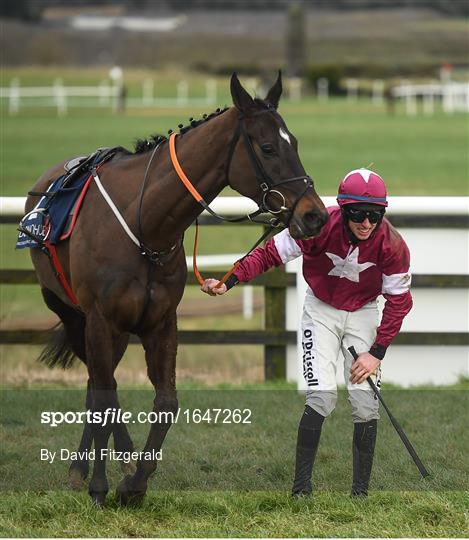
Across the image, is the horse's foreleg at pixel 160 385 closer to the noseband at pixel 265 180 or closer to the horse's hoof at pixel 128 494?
the horse's hoof at pixel 128 494

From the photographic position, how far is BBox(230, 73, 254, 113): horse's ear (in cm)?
431

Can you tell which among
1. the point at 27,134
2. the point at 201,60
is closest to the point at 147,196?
the point at 27,134

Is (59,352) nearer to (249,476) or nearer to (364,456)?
(249,476)

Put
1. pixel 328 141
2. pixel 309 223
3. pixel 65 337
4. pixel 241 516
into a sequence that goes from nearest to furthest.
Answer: pixel 309 223
pixel 241 516
pixel 65 337
pixel 328 141

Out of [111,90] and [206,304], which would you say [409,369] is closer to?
[206,304]

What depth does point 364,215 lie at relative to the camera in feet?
14.8

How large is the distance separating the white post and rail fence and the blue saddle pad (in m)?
1.88

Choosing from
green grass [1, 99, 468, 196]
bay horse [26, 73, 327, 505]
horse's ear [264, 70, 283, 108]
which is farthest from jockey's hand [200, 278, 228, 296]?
green grass [1, 99, 468, 196]

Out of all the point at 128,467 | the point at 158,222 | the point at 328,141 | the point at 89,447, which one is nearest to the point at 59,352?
the point at 89,447

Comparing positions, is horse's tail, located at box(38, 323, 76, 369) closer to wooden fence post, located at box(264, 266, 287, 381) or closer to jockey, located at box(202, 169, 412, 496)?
jockey, located at box(202, 169, 412, 496)

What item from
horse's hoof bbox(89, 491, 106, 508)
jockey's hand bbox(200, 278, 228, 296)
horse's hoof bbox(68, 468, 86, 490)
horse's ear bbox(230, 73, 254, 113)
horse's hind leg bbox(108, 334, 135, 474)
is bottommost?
horse's hoof bbox(68, 468, 86, 490)

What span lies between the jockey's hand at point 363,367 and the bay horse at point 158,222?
69cm

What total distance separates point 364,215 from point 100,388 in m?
1.30

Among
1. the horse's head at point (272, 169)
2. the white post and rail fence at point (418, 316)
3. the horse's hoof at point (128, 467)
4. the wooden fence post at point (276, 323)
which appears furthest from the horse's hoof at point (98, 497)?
the wooden fence post at point (276, 323)
